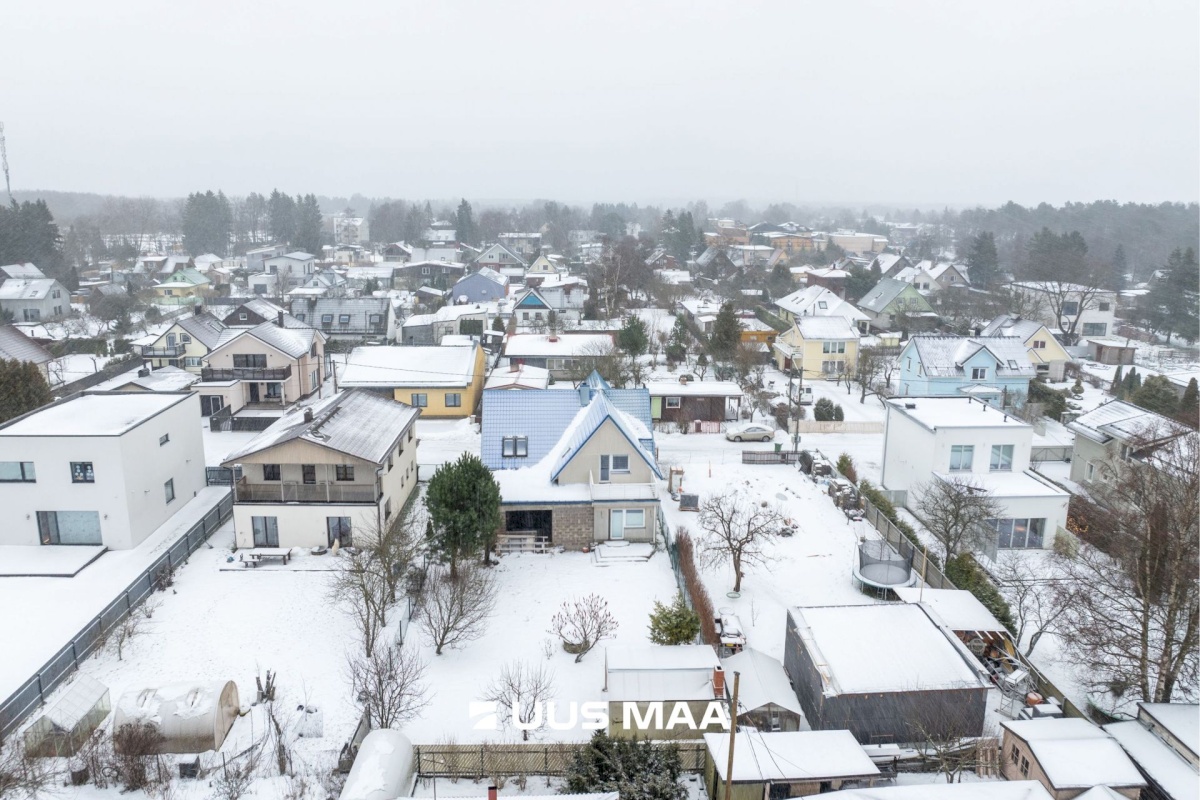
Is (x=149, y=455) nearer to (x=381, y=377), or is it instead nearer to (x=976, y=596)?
(x=381, y=377)

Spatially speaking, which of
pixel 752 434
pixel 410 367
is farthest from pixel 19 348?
pixel 752 434

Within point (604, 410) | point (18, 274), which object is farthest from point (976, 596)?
point (18, 274)

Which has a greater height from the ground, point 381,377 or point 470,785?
point 381,377

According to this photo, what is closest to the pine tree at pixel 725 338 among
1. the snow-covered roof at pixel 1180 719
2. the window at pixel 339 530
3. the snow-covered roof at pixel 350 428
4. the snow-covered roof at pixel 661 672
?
the snow-covered roof at pixel 350 428

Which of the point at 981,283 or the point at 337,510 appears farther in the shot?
the point at 981,283

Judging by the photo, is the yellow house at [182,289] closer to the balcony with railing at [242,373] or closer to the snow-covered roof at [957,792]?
the balcony with railing at [242,373]

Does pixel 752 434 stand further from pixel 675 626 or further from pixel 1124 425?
pixel 675 626

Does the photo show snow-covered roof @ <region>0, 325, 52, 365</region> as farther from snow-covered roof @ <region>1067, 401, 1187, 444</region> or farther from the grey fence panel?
snow-covered roof @ <region>1067, 401, 1187, 444</region>
